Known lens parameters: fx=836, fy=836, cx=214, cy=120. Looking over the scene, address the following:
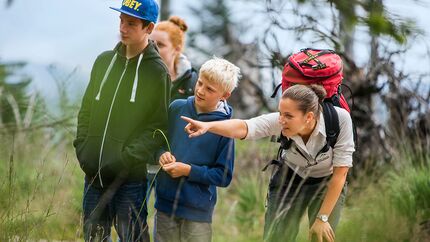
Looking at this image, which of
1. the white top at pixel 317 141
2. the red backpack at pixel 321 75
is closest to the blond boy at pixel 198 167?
the white top at pixel 317 141

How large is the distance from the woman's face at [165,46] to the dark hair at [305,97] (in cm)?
168

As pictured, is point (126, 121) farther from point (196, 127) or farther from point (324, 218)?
point (324, 218)

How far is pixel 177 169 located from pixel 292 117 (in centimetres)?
68

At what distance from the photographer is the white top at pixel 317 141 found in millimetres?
4348

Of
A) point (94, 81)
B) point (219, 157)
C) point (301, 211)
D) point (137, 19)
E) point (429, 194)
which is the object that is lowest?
point (429, 194)

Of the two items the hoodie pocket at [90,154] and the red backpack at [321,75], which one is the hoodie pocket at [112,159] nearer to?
the hoodie pocket at [90,154]

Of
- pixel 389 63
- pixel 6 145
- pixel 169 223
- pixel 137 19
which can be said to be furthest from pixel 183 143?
pixel 389 63

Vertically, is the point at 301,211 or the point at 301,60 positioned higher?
the point at 301,60

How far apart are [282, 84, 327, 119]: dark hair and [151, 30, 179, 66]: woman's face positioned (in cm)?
168

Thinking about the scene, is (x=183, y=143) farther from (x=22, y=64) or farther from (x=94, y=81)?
(x=22, y=64)

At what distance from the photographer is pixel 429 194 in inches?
267

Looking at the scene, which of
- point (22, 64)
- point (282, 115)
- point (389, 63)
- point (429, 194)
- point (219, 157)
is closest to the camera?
point (282, 115)

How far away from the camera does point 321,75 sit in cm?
443

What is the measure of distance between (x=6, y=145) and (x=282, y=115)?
348 centimetres
